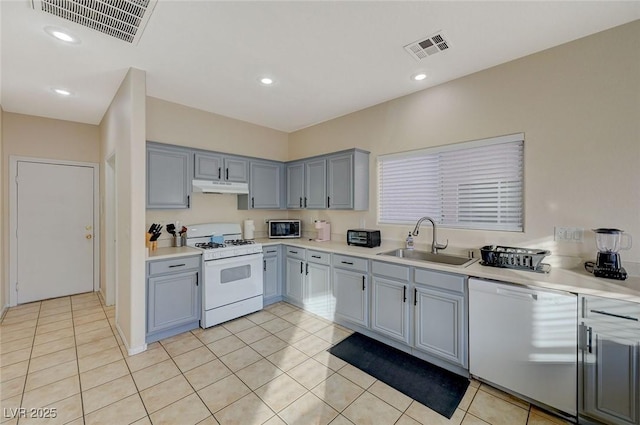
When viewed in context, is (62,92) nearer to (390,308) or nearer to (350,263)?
(350,263)

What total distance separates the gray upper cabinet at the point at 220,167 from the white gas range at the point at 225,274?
0.70m

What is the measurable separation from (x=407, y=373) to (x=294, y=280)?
1879 millimetres

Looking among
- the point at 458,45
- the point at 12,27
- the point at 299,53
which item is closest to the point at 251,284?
the point at 299,53

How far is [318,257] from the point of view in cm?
340

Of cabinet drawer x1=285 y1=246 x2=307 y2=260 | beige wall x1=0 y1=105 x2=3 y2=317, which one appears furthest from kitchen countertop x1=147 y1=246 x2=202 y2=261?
beige wall x1=0 y1=105 x2=3 y2=317

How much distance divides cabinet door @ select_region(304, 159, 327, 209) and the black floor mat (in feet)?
6.22

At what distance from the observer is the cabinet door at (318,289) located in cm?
331

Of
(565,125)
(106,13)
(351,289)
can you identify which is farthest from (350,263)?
(106,13)

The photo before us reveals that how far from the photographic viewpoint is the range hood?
339 cm

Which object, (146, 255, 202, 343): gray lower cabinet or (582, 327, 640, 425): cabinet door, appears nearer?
(582, 327, 640, 425): cabinet door

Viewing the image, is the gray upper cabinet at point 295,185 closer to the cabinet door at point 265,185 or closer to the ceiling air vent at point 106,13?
the cabinet door at point 265,185

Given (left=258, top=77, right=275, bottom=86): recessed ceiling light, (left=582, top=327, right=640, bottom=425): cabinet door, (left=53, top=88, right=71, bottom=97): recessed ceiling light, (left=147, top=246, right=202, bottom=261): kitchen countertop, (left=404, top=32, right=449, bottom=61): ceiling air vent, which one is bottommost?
(left=582, top=327, right=640, bottom=425): cabinet door

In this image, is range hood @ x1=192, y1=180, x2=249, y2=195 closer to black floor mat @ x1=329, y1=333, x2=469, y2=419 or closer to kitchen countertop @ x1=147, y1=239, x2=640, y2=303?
kitchen countertop @ x1=147, y1=239, x2=640, y2=303

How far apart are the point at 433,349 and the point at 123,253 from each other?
10.8ft
